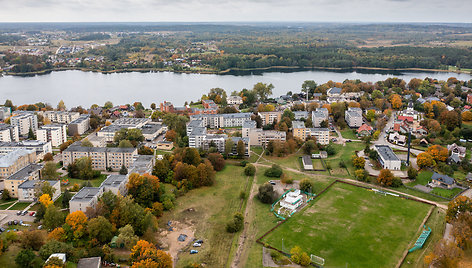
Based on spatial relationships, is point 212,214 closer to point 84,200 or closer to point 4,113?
point 84,200

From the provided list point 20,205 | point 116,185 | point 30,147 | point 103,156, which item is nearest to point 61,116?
point 30,147

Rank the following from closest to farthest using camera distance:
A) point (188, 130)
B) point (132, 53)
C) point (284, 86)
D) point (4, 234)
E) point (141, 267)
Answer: point (141, 267), point (4, 234), point (188, 130), point (284, 86), point (132, 53)

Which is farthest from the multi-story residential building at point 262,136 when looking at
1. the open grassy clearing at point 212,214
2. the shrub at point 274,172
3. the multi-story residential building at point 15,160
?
the multi-story residential building at point 15,160

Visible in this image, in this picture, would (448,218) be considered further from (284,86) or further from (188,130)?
(284,86)

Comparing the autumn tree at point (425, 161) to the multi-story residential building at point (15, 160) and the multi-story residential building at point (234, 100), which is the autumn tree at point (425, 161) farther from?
the multi-story residential building at point (15, 160)

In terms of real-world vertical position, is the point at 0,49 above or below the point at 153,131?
above

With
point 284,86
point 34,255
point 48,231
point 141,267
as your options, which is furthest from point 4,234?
point 284,86

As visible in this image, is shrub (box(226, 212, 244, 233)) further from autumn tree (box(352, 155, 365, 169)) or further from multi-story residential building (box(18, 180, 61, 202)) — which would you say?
autumn tree (box(352, 155, 365, 169))

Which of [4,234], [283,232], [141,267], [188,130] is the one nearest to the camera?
→ [141,267]
